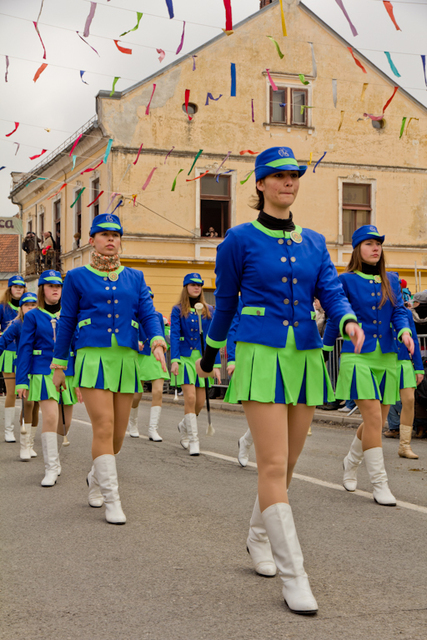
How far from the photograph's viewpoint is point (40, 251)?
31.2m

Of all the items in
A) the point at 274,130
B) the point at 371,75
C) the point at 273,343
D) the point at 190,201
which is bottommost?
the point at 273,343

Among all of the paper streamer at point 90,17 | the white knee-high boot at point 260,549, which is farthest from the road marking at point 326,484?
the paper streamer at point 90,17

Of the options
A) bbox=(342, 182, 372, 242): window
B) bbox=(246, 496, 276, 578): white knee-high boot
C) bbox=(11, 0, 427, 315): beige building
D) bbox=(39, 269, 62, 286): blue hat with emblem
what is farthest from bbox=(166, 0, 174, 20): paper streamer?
bbox=(342, 182, 372, 242): window

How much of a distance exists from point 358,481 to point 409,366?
6.44 feet

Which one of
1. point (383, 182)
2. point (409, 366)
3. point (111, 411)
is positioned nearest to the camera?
point (111, 411)

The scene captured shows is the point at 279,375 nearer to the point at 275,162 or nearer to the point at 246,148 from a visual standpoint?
the point at 275,162

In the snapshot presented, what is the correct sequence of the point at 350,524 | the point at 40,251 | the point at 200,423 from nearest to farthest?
1. the point at 350,524
2. the point at 200,423
3. the point at 40,251

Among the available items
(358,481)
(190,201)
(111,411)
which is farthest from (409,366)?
(190,201)

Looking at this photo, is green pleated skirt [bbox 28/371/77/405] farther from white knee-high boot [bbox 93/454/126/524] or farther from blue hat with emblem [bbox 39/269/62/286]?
white knee-high boot [bbox 93/454/126/524]

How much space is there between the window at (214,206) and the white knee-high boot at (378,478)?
19.2 metres

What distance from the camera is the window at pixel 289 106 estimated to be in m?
25.3

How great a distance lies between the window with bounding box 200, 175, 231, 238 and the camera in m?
24.8

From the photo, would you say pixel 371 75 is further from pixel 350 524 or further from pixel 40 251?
pixel 350 524

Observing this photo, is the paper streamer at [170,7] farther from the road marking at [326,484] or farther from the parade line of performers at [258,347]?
the road marking at [326,484]
